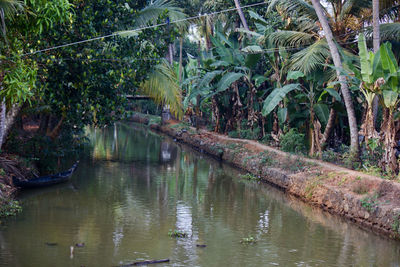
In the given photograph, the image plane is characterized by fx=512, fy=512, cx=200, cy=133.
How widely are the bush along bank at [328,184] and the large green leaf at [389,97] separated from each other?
5.70 feet

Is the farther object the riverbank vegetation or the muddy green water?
the riverbank vegetation

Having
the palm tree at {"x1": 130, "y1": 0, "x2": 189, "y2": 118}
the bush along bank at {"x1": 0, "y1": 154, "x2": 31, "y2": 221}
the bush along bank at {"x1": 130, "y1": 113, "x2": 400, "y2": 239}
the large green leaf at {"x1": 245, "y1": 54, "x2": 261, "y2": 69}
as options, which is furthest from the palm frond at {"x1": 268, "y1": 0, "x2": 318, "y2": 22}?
the bush along bank at {"x1": 0, "y1": 154, "x2": 31, "y2": 221}

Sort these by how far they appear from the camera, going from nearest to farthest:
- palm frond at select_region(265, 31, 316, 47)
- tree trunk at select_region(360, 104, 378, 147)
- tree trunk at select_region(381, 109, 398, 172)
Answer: tree trunk at select_region(381, 109, 398, 172)
tree trunk at select_region(360, 104, 378, 147)
palm frond at select_region(265, 31, 316, 47)

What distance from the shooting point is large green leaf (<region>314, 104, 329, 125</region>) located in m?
15.8

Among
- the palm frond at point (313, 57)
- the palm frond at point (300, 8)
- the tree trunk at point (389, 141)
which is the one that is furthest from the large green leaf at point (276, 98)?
the tree trunk at point (389, 141)

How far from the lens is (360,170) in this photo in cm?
1312

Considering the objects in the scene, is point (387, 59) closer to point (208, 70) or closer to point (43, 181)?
point (43, 181)

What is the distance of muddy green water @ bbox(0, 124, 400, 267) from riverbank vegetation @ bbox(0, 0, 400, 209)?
1.91 m

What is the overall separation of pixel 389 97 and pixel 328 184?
2519 mm

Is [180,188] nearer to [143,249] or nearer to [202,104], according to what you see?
[143,249]

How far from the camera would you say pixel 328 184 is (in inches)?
492

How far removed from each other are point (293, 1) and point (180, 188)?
677 cm

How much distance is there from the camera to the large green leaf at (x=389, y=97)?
11.6 metres

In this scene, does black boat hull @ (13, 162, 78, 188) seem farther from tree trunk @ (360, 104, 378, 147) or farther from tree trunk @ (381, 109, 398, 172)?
tree trunk @ (381, 109, 398, 172)
